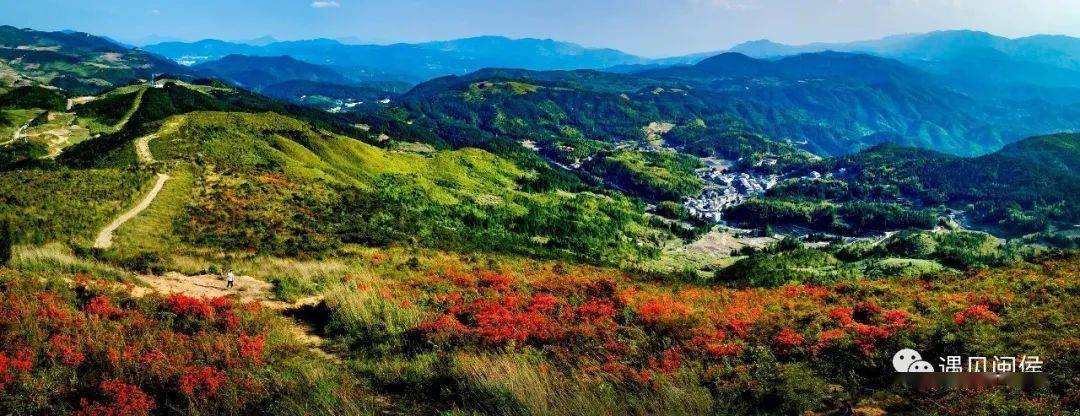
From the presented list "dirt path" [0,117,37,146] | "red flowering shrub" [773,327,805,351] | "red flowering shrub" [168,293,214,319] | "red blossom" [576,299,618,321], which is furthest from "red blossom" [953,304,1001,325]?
"dirt path" [0,117,37,146]

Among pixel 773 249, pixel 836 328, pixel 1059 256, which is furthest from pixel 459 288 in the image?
pixel 773 249

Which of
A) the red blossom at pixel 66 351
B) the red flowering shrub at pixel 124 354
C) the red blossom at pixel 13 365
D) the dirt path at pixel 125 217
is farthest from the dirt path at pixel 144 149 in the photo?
the red blossom at pixel 13 365

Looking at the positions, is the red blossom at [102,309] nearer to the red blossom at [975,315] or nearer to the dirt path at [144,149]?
the red blossom at [975,315]

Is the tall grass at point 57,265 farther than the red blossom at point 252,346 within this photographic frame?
Yes

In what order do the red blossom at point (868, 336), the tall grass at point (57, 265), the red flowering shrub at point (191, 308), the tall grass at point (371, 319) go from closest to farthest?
the red blossom at point (868, 336)
the tall grass at point (371, 319)
the red flowering shrub at point (191, 308)
the tall grass at point (57, 265)

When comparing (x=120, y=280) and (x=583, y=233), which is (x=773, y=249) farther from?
(x=120, y=280)

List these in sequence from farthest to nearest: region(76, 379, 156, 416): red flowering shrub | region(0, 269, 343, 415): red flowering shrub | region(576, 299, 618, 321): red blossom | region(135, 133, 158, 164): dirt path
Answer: region(135, 133, 158, 164): dirt path → region(576, 299, 618, 321): red blossom → region(0, 269, 343, 415): red flowering shrub → region(76, 379, 156, 416): red flowering shrub

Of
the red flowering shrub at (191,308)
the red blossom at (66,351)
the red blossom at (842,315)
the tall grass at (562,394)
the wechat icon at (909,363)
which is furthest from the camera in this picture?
the red blossom at (842,315)

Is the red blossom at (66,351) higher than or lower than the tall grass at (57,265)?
higher

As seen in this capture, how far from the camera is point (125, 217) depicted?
5191cm

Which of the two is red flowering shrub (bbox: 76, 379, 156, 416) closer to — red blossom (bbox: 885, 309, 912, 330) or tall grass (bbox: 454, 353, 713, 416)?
tall grass (bbox: 454, 353, 713, 416)

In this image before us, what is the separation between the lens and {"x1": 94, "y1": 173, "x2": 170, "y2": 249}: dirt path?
42.5m

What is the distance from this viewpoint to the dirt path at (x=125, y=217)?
42494 millimetres

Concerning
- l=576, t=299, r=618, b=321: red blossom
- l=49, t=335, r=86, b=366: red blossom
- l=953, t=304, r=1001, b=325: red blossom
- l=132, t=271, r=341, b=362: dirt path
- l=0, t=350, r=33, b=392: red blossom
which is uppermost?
l=0, t=350, r=33, b=392: red blossom
